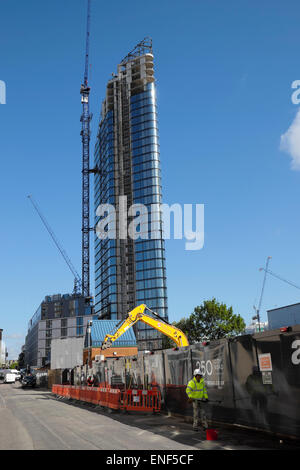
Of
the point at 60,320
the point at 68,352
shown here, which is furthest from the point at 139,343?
the point at 68,352

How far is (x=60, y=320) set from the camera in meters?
158

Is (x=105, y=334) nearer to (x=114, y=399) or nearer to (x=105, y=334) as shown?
(x=105, y=334)

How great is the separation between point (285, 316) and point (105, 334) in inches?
1063

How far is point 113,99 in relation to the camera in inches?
6024

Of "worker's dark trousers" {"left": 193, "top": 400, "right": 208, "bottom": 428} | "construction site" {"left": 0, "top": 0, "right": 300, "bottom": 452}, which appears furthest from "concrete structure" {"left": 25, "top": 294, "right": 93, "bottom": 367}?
"worker's dark trousers" {"left": 193, "top": 400, "right": 208, "bottom": 428}

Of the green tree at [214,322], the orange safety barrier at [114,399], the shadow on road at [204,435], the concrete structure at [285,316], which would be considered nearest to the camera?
the shadow on road at [204,435]

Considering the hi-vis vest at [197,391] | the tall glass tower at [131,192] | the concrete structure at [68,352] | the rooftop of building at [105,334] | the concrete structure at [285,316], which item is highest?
the tall glass tower at [131,192]

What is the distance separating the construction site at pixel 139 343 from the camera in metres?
11.0

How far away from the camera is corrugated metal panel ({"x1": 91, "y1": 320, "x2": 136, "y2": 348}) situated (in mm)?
62531

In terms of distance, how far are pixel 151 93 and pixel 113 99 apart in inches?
598

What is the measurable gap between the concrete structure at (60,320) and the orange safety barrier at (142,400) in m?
136

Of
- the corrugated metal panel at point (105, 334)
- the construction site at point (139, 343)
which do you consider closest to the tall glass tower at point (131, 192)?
the construction site at point (139, 343)

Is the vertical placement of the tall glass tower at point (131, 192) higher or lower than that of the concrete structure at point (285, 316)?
higher

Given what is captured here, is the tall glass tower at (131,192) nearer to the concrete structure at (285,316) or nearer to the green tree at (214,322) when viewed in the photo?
the green tree at (214,322)
